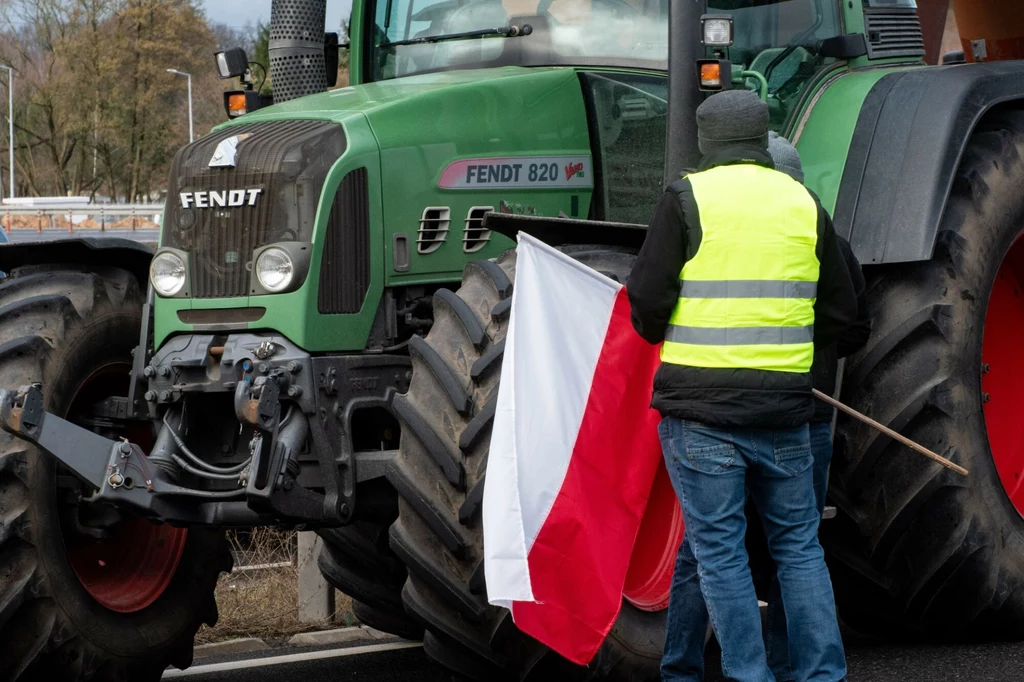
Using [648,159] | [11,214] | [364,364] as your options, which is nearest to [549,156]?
[648,159]

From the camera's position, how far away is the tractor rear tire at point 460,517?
484 centimetres

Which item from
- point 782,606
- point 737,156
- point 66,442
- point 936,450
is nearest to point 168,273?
point 66,442

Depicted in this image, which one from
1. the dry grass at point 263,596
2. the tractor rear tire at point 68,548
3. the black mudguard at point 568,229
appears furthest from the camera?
the dry grass at point 263,596

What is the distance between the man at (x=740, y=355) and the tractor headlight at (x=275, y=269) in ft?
4.77

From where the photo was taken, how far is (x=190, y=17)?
46.6 metres

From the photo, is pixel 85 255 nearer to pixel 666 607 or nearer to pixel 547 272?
pixel 547 272

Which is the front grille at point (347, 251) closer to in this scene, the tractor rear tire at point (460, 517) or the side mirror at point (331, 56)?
the tractor rear tire at point (460, 517)

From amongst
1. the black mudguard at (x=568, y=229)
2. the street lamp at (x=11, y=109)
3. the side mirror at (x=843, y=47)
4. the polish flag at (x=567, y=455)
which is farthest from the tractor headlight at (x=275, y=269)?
the street lamp at (x=11, y=109)

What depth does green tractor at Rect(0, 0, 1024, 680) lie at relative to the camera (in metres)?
5.16

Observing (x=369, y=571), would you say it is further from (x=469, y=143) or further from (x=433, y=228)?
(x=469, y=143)

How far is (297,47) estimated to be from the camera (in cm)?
674

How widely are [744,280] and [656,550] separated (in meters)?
1.27

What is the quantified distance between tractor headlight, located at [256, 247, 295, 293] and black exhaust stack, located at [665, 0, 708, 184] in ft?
4.62

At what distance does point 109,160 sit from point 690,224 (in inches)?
1934
